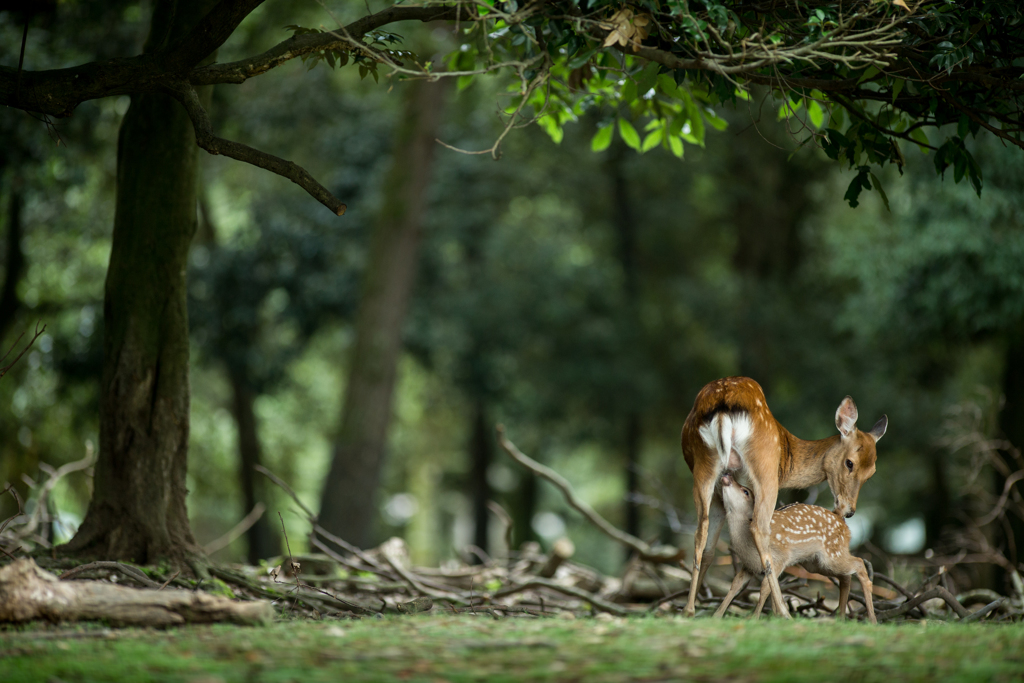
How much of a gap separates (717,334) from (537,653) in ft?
47.2

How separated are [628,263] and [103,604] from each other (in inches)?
603

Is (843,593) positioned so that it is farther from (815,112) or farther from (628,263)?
(628,263)

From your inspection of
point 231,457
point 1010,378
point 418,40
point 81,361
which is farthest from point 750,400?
point 231,457


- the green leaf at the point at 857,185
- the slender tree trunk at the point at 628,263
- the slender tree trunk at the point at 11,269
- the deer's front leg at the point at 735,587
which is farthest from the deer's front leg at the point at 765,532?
the slender tree trunk at the point at 628,263

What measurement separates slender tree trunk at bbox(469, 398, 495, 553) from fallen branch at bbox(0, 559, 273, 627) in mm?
14956

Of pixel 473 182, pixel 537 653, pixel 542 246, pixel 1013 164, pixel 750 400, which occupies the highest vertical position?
pixel 473 182

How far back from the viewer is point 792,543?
5168mm

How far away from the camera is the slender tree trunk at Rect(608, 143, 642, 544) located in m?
18.1

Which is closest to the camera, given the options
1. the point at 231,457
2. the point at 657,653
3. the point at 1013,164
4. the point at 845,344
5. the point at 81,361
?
the point at 657,653

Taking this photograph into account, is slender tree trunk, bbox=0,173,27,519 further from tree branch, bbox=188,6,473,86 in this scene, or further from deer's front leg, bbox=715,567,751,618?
deer's front leg, bbox=715,567,751,618

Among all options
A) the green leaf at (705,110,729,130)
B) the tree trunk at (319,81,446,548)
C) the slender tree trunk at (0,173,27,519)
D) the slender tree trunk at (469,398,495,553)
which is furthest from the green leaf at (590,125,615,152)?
the slender tree trunk at (469,398,495,553)

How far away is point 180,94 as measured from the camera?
507 centimetres

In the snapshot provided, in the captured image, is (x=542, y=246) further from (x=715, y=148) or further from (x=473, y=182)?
(x=715, y=148)

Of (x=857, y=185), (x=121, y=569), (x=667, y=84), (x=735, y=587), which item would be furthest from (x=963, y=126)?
(x=121, y=569)
